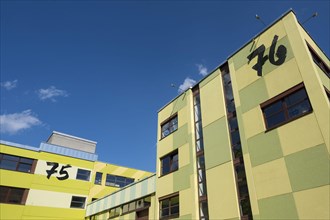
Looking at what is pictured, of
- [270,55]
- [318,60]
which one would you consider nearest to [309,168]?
[270,55]

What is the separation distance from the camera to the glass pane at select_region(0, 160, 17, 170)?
30000mm

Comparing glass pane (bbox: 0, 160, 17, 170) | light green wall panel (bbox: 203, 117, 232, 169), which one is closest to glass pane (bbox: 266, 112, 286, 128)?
light green wall panel (bbox: 203, 117, 232, 169)

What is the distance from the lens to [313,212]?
11.7 metres

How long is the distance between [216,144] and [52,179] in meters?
23.5

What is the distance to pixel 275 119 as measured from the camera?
1504 cm

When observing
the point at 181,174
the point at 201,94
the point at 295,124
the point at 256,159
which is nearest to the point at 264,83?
the point at 295,124

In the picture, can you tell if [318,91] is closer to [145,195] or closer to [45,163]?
[145,195]

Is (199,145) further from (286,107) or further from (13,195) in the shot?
(13,195)

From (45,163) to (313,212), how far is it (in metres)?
30.4

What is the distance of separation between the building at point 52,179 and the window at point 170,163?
52.8 ft

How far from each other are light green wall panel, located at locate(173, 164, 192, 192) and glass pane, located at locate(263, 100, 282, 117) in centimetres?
719

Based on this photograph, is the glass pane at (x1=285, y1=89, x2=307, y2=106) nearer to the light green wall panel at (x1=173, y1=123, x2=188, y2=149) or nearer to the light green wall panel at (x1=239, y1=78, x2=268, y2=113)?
the light green wall panel at (x1=239, y1=78, x2=268, y2=113)

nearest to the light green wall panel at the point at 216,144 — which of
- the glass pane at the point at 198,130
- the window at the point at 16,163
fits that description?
the glass pane at the point at 198,130

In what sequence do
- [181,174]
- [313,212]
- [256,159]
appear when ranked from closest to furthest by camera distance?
[313,212]
[256,159]
[181,174]
